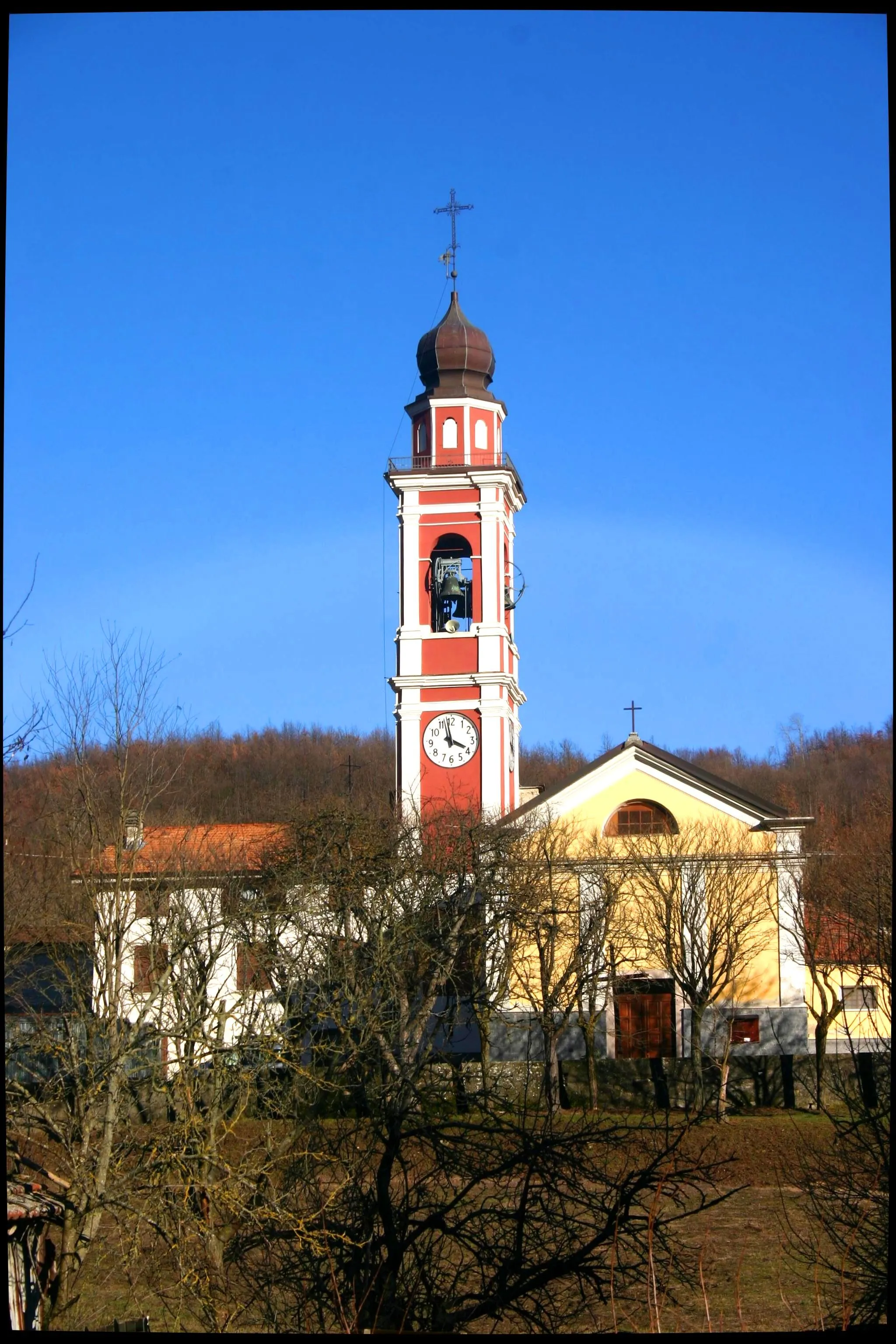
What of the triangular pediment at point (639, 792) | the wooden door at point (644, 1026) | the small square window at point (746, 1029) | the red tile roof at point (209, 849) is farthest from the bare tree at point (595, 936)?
the red tile roof at point (209, 849)

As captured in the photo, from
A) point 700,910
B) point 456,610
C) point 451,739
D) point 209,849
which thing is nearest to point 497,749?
point 451,739

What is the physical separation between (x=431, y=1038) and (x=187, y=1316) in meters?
5.90

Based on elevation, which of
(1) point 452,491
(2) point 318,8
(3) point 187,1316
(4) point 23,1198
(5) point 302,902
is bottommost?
(3) point 187,1316

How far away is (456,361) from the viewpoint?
4181 centimetres

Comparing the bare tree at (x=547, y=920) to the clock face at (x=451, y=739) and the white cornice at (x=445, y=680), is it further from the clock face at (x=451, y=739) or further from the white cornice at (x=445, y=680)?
the white cornice at (x=445, y=680)

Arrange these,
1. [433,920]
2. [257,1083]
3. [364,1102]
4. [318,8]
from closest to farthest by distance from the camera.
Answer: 1. [318,8]
2. [364,1102]
3. [257,1083]
4. [433,920]

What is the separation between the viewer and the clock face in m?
37.8

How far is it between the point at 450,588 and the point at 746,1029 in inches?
546

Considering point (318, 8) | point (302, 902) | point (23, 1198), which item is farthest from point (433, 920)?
point (318, 8)

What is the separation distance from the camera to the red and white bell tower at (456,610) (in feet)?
124

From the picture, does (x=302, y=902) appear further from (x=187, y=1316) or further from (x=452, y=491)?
(x=452, y=491)

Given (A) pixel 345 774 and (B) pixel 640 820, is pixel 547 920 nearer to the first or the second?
(B) pixel 640 820

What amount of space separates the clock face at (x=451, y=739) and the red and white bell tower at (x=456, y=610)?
3 centimetres

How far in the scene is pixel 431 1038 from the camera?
10375 millimetres
